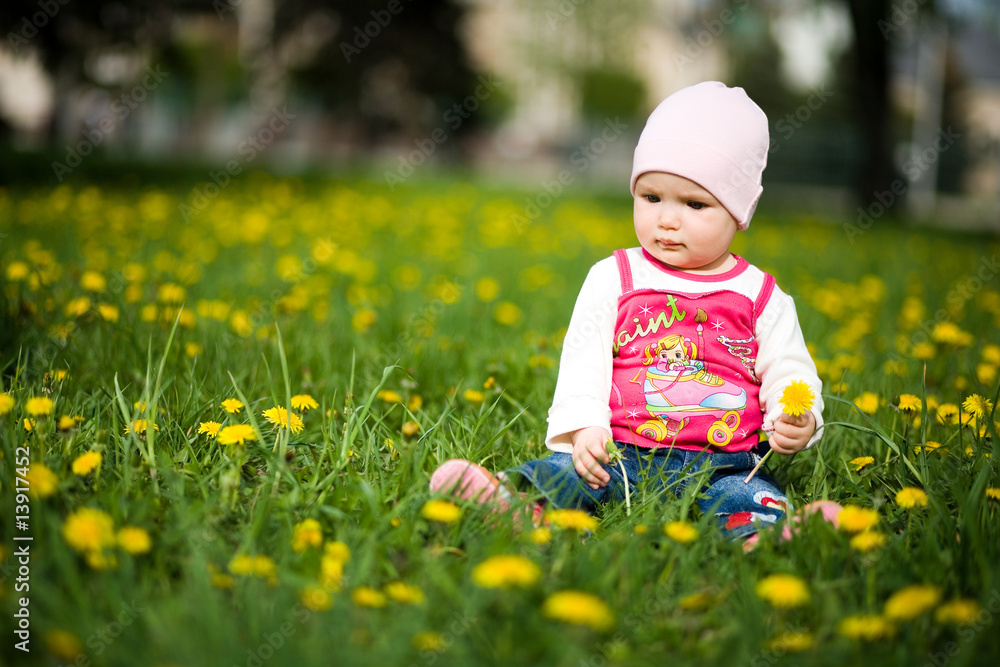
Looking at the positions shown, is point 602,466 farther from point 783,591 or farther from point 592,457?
point 783,591

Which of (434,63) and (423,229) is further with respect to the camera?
(434,63)

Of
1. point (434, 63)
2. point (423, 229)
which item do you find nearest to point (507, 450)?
point (423, 229)

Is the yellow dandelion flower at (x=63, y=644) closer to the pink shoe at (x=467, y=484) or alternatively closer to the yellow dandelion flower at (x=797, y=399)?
the pink shoe at (x=467, y=484)

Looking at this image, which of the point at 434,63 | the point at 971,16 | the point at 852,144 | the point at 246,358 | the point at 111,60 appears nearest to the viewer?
the point at 246,358

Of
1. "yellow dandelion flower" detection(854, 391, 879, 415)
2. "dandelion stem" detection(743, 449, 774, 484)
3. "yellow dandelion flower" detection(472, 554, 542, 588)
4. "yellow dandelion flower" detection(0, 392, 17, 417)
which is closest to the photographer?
"yellow dandelion flower" detection(472, 554, 542, 588)

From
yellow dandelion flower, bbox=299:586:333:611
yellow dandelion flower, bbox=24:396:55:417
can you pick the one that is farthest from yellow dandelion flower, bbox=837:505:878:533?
yellow dandelion flower, bbox=24:396:55:417

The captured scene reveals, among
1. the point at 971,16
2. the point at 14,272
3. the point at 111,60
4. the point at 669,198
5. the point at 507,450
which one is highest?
the point at 971,16

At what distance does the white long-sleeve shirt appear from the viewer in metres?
1.90

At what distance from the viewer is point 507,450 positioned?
6.89 feet

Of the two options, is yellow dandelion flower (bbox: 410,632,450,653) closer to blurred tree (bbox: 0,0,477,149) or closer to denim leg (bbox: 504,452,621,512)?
denim leg (bbox: 504,452,621,512)

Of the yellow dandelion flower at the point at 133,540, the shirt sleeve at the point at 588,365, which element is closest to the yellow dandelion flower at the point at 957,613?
the shirt sleeve at the point at 588,365

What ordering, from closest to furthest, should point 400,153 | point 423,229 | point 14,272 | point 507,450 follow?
point 507,450 → point 14,272 → point 423,229 → point 400,153

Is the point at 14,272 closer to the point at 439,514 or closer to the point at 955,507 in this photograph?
the point at 439,514

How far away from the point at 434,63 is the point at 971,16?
16.0 metres
